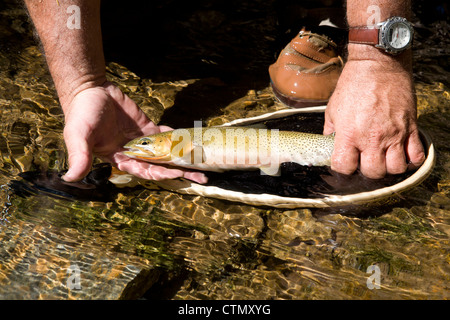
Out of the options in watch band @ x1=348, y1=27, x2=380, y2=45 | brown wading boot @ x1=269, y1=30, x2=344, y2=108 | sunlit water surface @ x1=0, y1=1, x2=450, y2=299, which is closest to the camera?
sunlit water surface @ x1=0, y1=1, x2=450, y2=299

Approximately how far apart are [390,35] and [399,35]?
6 centimetres

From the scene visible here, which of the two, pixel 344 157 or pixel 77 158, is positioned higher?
pixel 77 158

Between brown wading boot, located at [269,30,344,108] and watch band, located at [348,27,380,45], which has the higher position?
watch band, located at [348,27,380,45]

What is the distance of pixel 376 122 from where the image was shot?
8.03 feet

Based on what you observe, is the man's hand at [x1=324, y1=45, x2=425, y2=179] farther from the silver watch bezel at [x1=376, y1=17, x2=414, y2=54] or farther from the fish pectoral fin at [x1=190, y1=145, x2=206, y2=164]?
the fish pectoral fin at [x1=190, y1=145, x2=206, y2=164]

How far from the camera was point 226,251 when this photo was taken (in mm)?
2395

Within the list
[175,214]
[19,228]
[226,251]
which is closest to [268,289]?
[226,251]

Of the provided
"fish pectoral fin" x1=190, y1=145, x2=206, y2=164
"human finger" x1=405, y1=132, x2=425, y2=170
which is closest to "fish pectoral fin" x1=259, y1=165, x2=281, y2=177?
"fish pectoral fin" x1=190, y1=145, x2=206, y2=164

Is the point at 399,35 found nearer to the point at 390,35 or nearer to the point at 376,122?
the point at 390,35

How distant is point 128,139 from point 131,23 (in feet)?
7.28

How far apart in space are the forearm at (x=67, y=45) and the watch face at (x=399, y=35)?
1.80 metres

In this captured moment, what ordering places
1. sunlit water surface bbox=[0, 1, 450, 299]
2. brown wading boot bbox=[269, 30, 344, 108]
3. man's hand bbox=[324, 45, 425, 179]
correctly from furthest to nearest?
brown wading boot bbox=[269, 30, 344, 108], man's hand bbox=[324, 45, 425, 179], sunlit water surface bbox=[0, 1, 450, 299]

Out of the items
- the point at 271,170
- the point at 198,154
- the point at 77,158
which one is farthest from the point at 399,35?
the point at 77,158

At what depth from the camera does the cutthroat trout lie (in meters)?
2.62
